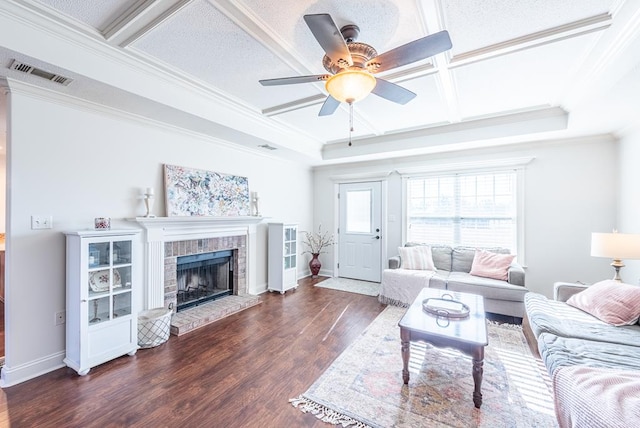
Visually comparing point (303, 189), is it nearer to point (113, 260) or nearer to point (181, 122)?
point (181, 122)

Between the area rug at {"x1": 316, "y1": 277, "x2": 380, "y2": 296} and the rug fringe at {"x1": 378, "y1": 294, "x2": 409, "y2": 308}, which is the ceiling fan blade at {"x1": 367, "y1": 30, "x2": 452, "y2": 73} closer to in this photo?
the rug fringe at {"x1": 378, "y1": 294, "x2": 409, "y2": 308}

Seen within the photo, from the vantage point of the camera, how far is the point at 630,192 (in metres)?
3.27

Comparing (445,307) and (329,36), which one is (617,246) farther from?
(329,36)

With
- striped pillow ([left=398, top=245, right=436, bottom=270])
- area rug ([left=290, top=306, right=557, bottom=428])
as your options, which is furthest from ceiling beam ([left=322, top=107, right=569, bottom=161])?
area rug ([left=290, top=306, right=557, bottom=428])

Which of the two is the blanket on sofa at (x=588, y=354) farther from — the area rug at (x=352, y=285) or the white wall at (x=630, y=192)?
the area rug at (x=352, y=285)

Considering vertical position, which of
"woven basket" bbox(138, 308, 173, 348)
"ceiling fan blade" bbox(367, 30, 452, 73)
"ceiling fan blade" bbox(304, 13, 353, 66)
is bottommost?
"woven basket" bbox(138, 308, 173, 348)

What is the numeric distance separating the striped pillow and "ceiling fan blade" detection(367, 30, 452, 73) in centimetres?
317

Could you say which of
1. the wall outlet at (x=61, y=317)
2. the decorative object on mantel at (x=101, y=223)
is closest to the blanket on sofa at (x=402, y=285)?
the decorative object on mantel at (x=101, y=223)

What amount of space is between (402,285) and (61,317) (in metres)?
3.88

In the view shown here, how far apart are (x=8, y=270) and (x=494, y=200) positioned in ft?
19.1

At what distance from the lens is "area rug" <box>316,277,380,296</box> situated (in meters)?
4.77

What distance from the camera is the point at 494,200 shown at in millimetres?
4441

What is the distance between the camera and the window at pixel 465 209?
435cm

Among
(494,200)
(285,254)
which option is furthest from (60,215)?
(494,200)
